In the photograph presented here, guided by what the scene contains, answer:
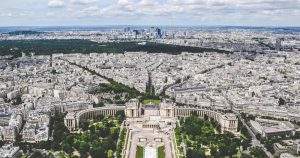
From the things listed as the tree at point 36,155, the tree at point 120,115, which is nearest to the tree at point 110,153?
the tree at point 36,155

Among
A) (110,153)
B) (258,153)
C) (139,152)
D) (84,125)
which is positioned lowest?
(139,152)

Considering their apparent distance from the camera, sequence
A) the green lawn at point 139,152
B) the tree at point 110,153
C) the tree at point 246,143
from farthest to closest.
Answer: the tree at point 246,143 → the green lawn at point 139,152 → the tree at point 110,153

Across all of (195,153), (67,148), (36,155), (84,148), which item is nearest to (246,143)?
(195,153)

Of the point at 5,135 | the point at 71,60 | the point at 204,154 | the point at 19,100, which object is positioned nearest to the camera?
the point at 204,154

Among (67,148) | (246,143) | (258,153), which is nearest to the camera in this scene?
(258,153)

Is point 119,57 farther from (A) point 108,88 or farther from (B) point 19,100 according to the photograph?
(B) point 19,100

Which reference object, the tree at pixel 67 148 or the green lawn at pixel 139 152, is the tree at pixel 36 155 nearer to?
the tree at pixel 67 148

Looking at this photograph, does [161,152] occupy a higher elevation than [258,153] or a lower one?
lower

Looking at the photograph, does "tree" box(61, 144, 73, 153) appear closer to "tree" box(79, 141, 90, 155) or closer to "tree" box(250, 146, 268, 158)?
"tree" box(79, 141, 90, 155)

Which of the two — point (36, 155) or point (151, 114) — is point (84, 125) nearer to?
point (151, 114)

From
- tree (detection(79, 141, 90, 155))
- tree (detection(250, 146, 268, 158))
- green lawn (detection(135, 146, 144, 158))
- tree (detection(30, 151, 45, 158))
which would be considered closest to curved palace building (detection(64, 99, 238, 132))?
green lawn (detection(135, 146, 144, 158))

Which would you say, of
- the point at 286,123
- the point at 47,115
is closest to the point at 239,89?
the point at 286,123
